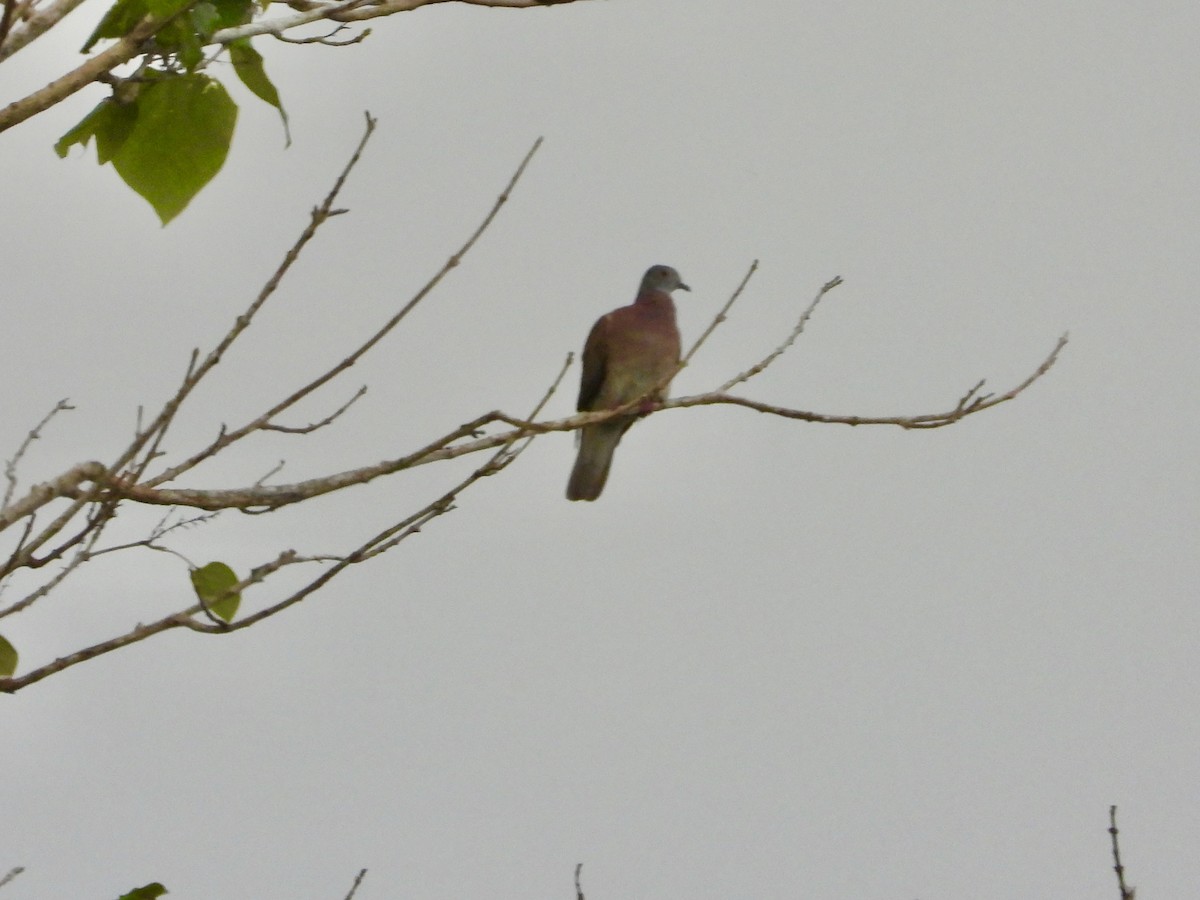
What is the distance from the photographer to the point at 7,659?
2.29 meters

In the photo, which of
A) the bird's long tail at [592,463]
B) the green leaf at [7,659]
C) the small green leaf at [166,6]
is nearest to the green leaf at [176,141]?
the small green leaf at [166,6]

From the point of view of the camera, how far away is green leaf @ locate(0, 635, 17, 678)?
7.49 ft

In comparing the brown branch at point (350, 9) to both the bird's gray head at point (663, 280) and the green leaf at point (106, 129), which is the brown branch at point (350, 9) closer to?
the green leaf at point (106, 129)

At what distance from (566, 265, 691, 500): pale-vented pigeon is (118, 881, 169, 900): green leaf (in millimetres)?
5139

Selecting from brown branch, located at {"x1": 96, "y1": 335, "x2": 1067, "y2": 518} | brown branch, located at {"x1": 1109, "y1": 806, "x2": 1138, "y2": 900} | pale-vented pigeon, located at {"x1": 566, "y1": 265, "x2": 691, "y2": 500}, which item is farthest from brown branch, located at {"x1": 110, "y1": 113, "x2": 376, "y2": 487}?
pale-vented pigeon, located at {"x1": 566, "y1": 265, "x2": 691, "y2": 500}

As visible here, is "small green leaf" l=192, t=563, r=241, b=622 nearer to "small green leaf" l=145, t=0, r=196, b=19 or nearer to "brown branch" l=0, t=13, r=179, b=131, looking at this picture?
"brown branch" l=0, t=13, r=179, b=131

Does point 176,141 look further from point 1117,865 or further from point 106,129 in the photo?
point 1117,865

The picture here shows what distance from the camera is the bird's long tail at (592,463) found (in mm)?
7129

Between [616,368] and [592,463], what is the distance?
49 cm

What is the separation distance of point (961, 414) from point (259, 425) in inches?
69.0

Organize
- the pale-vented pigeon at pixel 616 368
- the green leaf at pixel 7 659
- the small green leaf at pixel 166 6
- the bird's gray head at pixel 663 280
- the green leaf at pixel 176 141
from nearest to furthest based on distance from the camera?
the small green leaf at pixel 166 6
the green leaf at pixel 176 141
the green leaf at pixel 7 659
the pale-vented pigeon at pixel 616 368
the bird's gray head at pixel 663 280

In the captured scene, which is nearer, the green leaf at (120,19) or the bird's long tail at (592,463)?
the green leaf at (120,19)

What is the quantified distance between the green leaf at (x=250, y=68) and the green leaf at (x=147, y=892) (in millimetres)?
1013

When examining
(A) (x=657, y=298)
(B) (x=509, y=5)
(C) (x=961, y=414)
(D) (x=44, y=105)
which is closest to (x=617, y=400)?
(A) (x=657, y=298)
